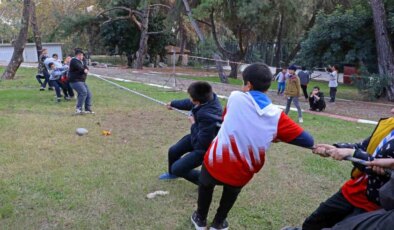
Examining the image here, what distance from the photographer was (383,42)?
56.4 ft

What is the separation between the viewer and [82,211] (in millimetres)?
4652

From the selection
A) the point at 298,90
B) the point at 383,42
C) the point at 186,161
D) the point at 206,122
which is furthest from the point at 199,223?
the point at 383,42

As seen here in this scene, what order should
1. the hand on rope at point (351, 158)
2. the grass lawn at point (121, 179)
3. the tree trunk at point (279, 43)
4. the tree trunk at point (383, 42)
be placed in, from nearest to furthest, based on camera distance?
the hand on rope at point (351, 158) < the grass lawn at point (121, 179) < the tree trunk at point (383, 42) < the tree trunk at point (279, 43)

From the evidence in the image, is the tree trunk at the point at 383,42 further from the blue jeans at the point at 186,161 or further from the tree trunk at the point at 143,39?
the tree trunk at the point at 143,39

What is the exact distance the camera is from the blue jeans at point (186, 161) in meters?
4.71

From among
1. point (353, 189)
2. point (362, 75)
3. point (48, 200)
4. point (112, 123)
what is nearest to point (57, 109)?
point (112, 123)

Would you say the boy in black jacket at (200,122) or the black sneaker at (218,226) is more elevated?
the boy in black jacket at (200,122)

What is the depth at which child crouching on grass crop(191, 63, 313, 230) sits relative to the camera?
11.2 feet

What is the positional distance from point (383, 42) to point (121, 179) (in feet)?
48.6

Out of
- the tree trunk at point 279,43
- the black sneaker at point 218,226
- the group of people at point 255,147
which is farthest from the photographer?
the tree trunk at point 279,43

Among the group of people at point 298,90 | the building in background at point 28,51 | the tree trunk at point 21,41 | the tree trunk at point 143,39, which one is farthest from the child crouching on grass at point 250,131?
the building in background at point 28,51

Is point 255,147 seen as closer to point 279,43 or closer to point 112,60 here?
point 279,43

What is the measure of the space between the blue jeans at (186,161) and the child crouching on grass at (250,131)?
1046 millimetres

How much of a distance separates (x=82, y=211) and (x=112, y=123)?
527 centimetres
